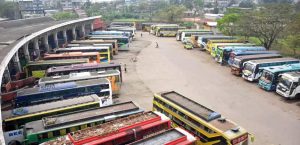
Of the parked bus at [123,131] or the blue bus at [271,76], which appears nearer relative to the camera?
the parked bus at [123,131]

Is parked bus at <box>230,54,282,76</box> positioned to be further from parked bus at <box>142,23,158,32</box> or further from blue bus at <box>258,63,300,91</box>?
parked bus at <box>142,23,158,32</box>

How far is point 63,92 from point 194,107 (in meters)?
9.44

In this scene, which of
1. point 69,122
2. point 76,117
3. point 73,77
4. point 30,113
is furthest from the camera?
point 73,77

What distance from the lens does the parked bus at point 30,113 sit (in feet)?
46.2

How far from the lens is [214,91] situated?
23812 millimetres

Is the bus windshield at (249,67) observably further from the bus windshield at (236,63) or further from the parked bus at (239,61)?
the bus windshield at (236,63)

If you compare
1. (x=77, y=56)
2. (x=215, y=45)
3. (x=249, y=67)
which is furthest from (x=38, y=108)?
(x=215, y=45)

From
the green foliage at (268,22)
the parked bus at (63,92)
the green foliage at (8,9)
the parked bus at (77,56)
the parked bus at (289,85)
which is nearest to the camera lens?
the parked bus at (63,92)

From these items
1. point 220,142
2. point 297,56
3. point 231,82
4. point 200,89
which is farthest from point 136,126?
point 297,56

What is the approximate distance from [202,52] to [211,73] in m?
11.8

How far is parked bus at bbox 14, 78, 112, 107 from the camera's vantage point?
1785cm

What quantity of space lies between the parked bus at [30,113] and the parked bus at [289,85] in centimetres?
1516

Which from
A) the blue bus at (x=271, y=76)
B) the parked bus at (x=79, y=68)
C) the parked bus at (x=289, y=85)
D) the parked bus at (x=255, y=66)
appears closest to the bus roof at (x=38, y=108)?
the parked bus at (x=79, y=68)

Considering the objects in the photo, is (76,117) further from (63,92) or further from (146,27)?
(146,27)
